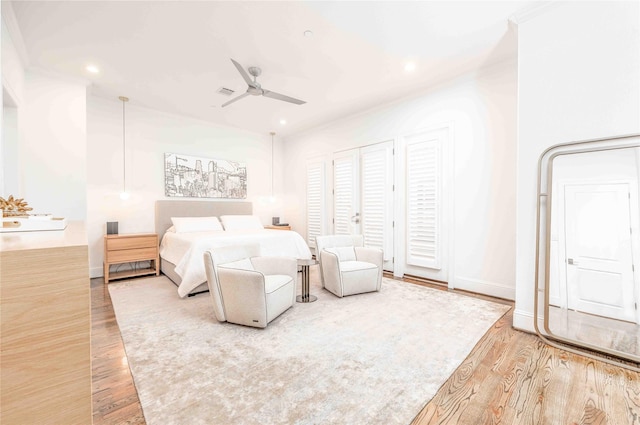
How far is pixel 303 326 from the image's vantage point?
264 centimetres

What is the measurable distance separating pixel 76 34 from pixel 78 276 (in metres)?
3.39

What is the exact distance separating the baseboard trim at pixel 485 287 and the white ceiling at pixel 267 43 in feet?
A: 9.05

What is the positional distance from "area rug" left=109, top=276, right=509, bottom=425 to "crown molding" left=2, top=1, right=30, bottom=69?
9.60 feet

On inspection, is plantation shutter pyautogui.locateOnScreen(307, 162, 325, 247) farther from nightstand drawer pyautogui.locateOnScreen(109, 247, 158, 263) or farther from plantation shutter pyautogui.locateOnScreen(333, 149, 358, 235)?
nightstand drawer pyautogui.locateOnScreen(109, 247, 158, 263)

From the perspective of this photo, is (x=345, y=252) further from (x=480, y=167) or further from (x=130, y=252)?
(x=130, y=252)

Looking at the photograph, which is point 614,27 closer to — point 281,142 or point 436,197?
point 436,197

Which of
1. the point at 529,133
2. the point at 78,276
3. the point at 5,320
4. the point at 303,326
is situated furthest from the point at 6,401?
the point at 529,133

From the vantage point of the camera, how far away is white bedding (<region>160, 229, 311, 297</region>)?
136 inches

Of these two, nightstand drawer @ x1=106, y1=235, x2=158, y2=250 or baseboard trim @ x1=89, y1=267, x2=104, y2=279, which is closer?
nightstand drawer @ x1=106, y1=235, x2=158, y2=250

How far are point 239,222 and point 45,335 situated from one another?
188 inches

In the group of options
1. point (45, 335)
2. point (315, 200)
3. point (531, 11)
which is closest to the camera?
point (45, 335)

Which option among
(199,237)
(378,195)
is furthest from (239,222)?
(378,195)

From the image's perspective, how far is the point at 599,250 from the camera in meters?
2.19

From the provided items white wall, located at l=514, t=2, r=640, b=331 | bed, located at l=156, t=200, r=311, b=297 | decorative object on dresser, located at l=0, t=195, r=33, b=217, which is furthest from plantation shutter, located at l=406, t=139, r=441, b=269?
decorative object on dresser, located at l=0, t=195, r=33, b=217
